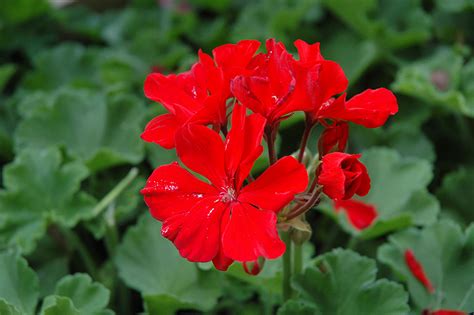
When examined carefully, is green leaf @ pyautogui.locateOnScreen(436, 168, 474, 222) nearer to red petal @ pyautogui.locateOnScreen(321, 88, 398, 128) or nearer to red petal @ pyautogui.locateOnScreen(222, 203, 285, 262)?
red petal @ pyautogui.locateOnScreen(321, 88, 398, 128)

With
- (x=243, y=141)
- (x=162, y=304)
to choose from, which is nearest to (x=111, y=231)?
(x=162, y=304)

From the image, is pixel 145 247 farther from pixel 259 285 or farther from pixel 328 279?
pixel 328 279

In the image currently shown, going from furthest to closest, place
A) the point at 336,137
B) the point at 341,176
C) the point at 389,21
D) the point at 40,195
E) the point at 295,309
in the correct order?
the point at 389,21
the point at 40,195
the point at 295,309
the point at 336,137
the point at 341,176

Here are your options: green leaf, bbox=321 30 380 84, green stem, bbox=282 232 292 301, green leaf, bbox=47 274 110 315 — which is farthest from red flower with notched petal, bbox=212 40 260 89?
green leaf, bbox=321 30 380 84

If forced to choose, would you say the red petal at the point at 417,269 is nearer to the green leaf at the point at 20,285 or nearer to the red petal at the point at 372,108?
the red petal at the point at 372,108

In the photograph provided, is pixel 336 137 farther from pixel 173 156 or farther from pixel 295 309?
pixel 173 156

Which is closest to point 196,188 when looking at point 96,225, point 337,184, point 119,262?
point 337,184

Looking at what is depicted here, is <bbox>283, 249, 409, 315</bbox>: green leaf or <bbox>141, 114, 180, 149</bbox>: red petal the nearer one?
<bbox>141, 114, 180, 149</bbox>: red petal
